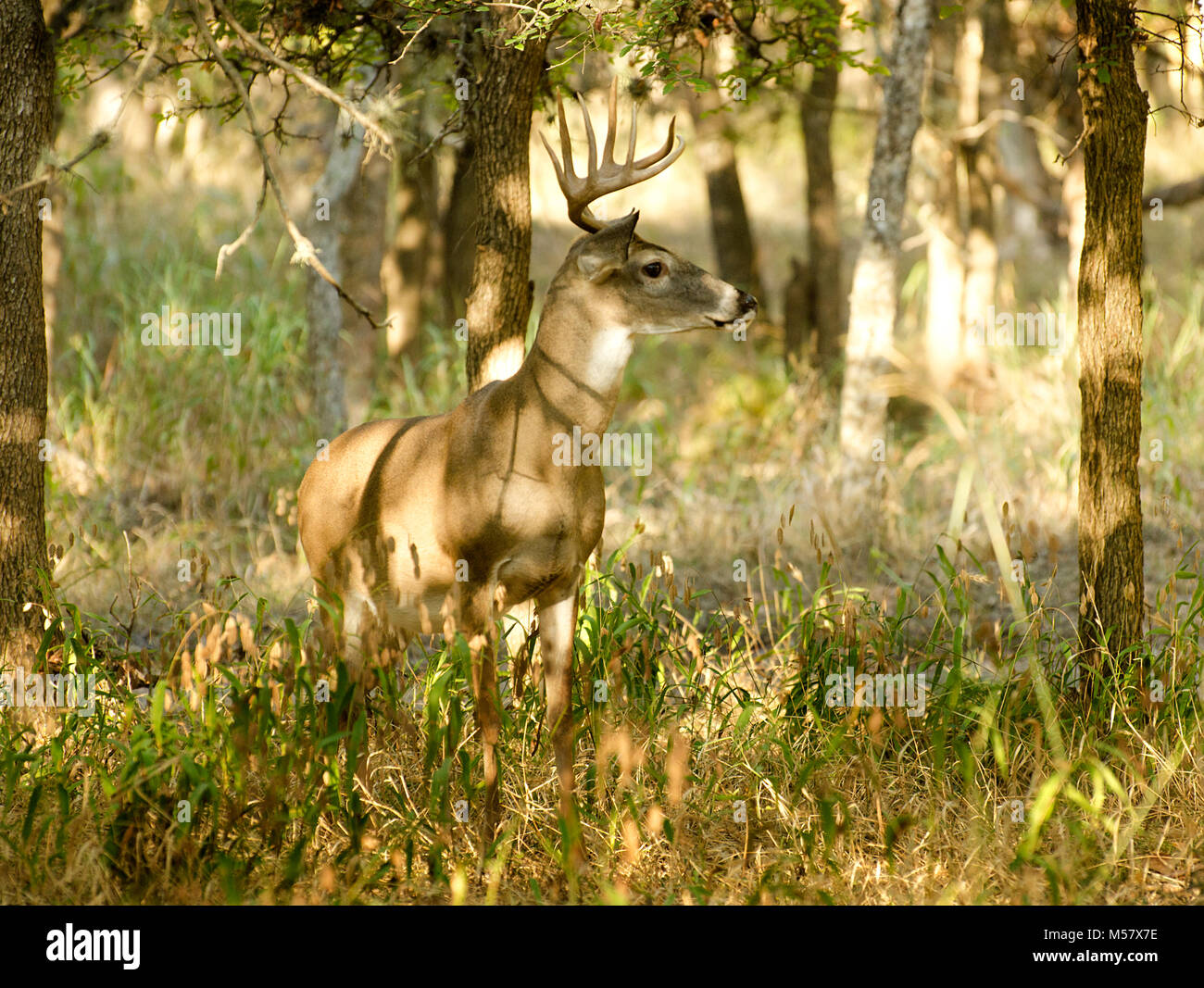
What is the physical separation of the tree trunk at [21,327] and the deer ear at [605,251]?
2225 millimetres

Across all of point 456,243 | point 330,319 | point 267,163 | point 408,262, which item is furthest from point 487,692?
point 408,262

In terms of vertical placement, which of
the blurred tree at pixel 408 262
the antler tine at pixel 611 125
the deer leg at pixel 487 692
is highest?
the blurred tree at pixel 408 262

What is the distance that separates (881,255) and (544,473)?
195 inches

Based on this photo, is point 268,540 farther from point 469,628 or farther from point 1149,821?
point 1149,821

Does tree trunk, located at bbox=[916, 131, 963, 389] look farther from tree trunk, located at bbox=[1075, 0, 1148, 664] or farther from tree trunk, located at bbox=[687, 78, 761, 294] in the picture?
tree trunk, located at bbox=[1075, 0, 1148, 664]

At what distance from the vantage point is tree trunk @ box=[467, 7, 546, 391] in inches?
222

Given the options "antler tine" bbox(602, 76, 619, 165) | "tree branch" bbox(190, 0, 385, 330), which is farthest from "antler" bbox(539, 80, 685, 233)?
"tree branch" bbox(190, 0, 385, 330)

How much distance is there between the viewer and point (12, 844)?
4.11m

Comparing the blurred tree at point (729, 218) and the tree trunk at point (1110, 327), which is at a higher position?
the blurred tree at point (729, 218)

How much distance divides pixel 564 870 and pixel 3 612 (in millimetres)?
2605

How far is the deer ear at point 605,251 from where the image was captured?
4.70 metres

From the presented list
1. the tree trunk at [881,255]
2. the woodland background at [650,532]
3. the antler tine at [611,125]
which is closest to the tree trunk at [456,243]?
the woodland background at [650,532]

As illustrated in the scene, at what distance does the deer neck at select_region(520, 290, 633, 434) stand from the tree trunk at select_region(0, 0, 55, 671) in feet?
6.98

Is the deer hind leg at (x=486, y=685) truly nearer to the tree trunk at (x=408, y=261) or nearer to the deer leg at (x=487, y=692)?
the deer leg at (x=487, y=692)
